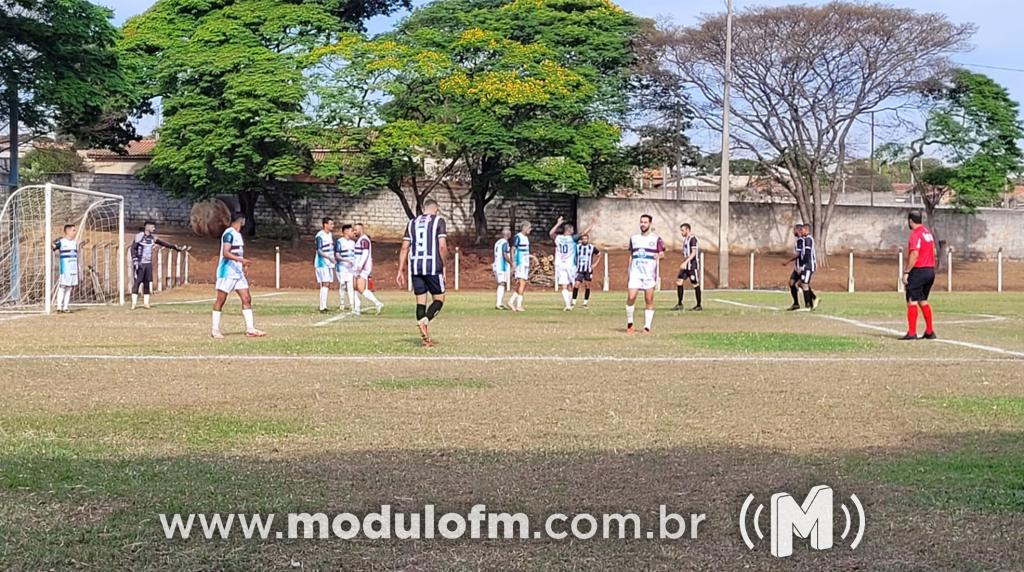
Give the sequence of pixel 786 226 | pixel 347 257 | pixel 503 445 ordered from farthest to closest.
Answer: pixel 786 226
pixel 347 257
pixel 503 445

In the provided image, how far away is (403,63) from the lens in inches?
1730

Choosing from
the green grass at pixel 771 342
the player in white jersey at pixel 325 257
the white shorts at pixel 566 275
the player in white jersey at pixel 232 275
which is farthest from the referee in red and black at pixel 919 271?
the player in white jersey at pixel 325 257

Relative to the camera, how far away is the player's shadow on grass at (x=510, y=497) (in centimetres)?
512

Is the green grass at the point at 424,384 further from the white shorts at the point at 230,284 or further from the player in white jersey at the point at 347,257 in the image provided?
the player in white jersey at the point at 347,257

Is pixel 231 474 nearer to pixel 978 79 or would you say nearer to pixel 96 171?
pixel 978 79

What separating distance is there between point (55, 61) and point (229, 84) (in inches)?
517

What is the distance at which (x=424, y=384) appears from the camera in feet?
36.9

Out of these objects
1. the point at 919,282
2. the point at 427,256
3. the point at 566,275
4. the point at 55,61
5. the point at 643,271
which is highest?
the point at 55,61

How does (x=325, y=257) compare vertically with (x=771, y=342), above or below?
above

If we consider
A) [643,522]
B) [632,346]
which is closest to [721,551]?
[643,522]

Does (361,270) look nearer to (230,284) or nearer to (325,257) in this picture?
(325,257)

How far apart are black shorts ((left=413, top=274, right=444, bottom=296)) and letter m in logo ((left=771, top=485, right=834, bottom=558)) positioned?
945 cm

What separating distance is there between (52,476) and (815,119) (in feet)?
142

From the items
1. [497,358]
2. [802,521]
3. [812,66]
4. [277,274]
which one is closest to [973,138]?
[812,66]
